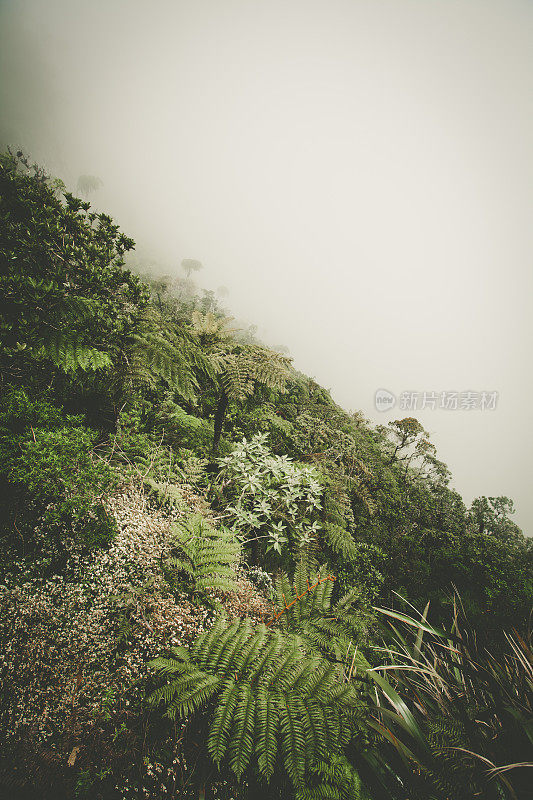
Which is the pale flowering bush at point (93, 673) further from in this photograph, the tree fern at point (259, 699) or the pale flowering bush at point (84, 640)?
the tree fern at point (259, 699)

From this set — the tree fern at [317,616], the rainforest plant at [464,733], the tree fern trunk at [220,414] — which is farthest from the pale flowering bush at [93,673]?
the tree fern trunk at [220,414]

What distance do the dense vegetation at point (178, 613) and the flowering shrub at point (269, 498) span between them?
0.10 feet

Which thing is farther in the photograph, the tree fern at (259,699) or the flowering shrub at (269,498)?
the flowering shrub at (269,498)

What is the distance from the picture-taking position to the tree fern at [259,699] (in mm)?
1297

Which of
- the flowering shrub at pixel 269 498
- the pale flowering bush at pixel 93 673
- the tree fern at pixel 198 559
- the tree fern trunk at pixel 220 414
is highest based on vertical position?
the tree fern trunk at pixel 220 414

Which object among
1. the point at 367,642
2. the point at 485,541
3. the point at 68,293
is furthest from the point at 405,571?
the point at 68,293

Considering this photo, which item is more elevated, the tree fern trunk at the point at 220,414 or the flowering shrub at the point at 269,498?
the tree fern trunk at the point at 220,414

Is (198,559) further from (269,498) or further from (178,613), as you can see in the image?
(269,498)

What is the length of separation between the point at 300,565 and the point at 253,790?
132 centimetres

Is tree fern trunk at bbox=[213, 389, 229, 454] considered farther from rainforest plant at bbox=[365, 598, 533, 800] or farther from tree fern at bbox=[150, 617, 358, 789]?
rainforest plant at bbox=[365, 598, 533, 800]

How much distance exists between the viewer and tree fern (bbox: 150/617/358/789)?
4.25 feet

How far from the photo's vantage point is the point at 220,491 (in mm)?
3090

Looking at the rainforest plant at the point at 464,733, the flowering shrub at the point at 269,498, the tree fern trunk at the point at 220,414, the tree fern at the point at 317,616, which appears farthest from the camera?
the tree fern trunk at the point at 220,414

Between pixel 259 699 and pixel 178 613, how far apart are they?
60 cm
